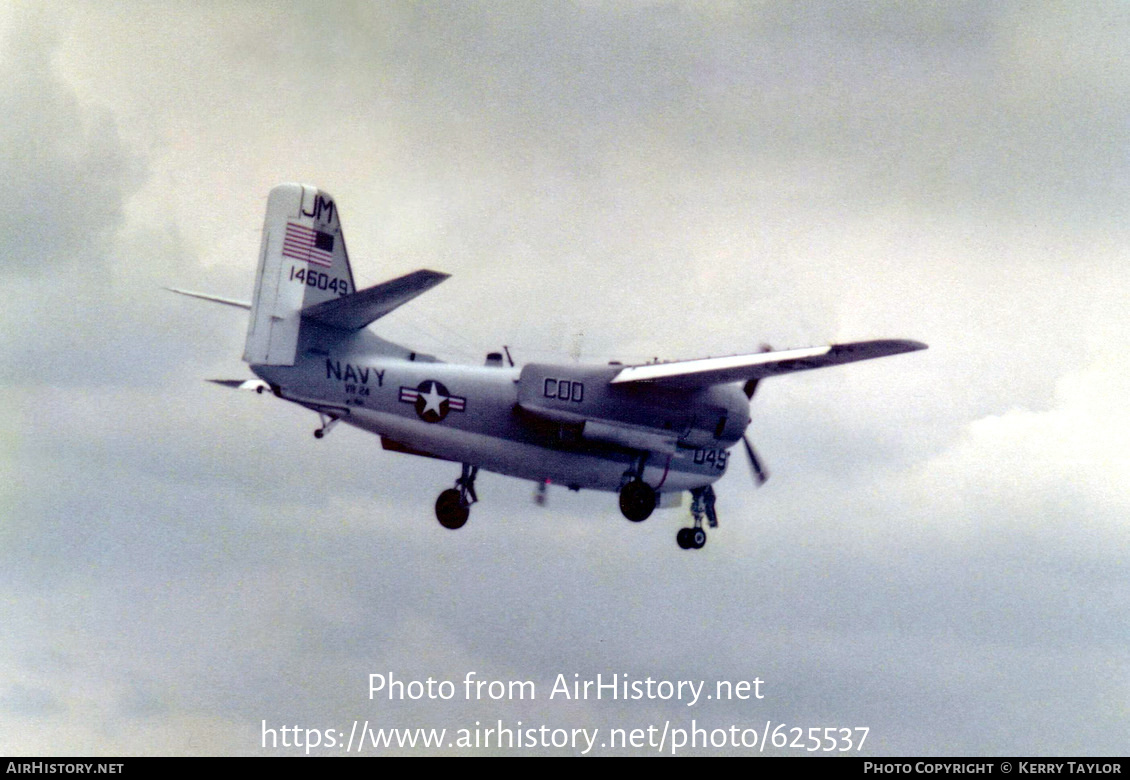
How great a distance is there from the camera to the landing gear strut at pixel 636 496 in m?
47.8

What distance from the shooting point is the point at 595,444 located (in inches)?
1844

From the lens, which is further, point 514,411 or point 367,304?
point 514,411

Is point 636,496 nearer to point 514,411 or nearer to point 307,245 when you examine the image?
point 514,411

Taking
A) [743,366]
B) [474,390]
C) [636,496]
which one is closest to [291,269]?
[474,390]

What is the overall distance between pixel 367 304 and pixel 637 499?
10427mm

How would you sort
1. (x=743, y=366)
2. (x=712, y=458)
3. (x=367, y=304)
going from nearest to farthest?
(x=367, y=304) → (x=743, y=366) → (x=712, y=458)

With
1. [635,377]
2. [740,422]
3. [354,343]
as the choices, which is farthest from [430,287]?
[740,422]

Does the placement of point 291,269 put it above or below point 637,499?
above

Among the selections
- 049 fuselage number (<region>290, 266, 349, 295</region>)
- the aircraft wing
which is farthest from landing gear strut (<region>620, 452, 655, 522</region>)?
049 fuselage number (<region>290, 266, 349, 295</region>)

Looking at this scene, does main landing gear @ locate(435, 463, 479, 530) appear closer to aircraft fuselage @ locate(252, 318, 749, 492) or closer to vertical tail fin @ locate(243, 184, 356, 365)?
aircraft fuselage @ locate(252, 318, 749, 492)

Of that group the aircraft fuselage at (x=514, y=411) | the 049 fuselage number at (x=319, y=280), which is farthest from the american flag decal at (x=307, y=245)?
the aircraft fuselage at (x=514, y=411)

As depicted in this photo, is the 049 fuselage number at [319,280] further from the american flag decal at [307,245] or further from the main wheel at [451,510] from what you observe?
the main wheel at [451,510]

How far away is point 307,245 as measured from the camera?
4453 centimetres

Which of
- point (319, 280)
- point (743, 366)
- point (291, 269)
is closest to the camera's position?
point (291, 269)
